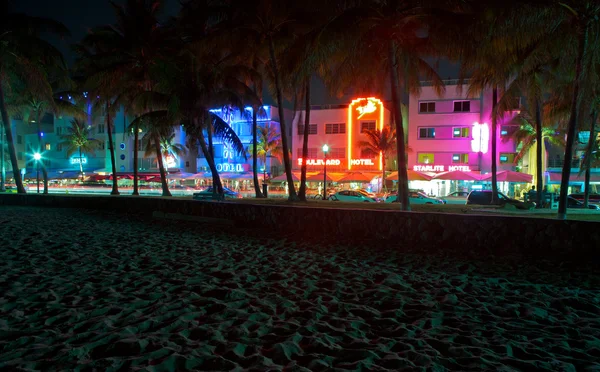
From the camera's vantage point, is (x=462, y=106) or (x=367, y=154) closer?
(x=462, y=106)

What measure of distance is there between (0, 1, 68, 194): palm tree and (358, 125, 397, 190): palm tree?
27.2 metres

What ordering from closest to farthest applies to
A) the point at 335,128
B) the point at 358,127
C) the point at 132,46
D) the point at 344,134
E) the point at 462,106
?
the point at 132,46 → the point at 462,106 → the point at 358,127 → the point at 344,134 → the point at 335,128

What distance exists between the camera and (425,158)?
41125 millimetres

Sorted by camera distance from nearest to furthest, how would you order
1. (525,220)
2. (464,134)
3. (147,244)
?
(525,220)
(147,244)
(464,134)

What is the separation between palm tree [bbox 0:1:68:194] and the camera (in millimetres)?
21955

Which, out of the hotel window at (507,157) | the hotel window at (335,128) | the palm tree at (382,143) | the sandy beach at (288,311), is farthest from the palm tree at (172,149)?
the sandy beach at (288,311)

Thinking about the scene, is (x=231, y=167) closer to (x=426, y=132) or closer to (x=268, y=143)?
(x=268, y=143)

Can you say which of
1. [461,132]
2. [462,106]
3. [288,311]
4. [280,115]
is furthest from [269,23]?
[461,132]

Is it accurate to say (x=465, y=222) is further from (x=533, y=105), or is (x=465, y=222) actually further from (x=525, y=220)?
(x=533, y=105)

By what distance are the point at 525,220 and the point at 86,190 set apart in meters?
51.0

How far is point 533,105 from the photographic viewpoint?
23.8m

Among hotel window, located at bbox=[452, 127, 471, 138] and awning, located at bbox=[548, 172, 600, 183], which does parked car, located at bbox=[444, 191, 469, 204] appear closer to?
hotel window, located at bbox=[452, 127, 471, 138]

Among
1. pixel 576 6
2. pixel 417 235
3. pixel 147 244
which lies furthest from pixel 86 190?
pixel 576 6

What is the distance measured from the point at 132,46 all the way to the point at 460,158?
3042 centimetres
